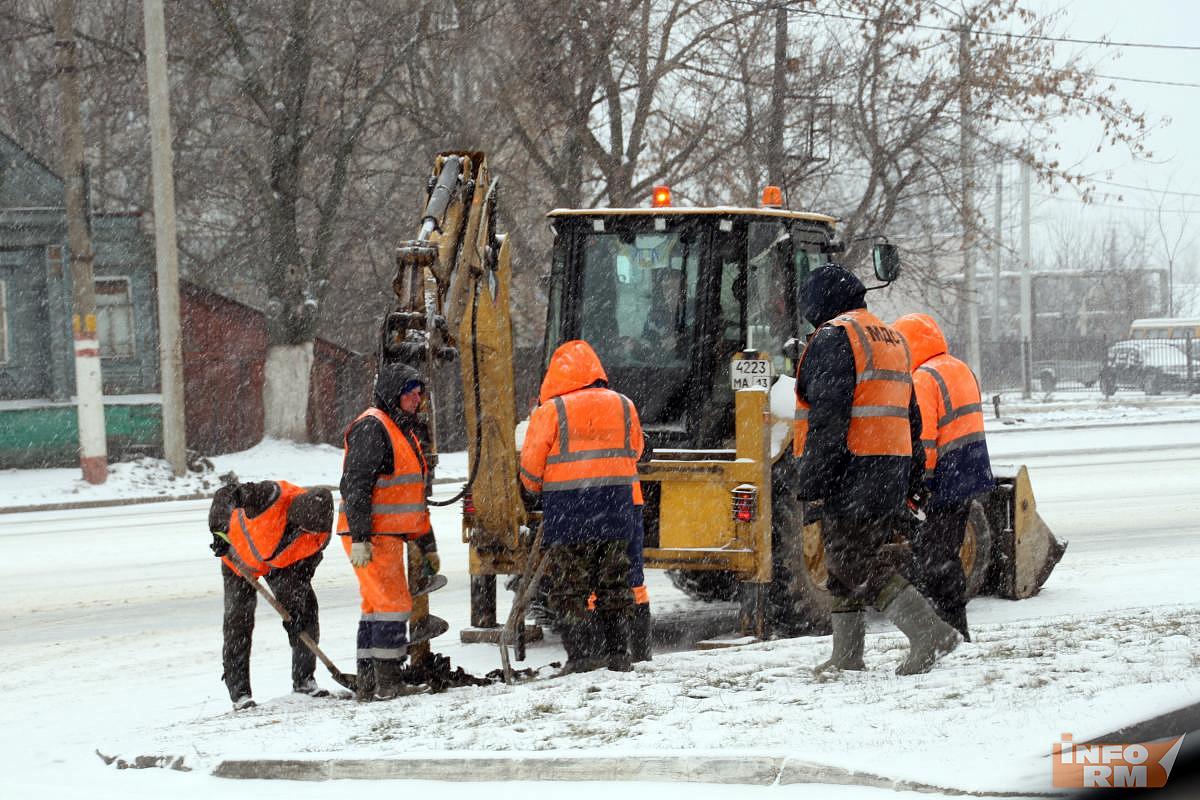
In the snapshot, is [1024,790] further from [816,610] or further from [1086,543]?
[1086,543]

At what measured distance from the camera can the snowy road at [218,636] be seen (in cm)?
564

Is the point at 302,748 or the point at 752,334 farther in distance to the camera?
the point at 752,334

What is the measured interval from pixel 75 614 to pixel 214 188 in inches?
743

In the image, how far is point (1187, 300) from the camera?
85.0 m

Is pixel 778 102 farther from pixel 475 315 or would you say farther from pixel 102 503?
pixel 475 315

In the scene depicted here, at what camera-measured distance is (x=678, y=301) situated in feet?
29.5

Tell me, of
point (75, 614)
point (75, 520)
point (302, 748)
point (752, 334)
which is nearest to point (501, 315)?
point (752, 334)

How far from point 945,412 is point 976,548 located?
8.05 feet

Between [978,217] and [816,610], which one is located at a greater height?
[978,217]

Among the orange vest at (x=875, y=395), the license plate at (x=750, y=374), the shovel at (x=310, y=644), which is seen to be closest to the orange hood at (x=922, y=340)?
the license plate at (x=750, y=374)

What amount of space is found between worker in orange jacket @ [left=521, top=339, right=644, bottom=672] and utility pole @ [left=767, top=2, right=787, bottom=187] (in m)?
15.8

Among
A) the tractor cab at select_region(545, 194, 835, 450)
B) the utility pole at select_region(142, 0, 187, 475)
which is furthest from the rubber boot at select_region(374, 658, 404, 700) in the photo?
the utility pole at select_region(142, 0, 187, 475)

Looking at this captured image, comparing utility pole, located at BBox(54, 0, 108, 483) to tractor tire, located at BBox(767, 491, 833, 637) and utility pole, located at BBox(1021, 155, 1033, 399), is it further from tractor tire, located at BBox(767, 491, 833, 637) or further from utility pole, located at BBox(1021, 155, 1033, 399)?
utility pole, located at BBox(1021, 155, 1033, 399)

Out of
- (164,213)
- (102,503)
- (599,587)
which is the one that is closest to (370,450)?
(599,587)
